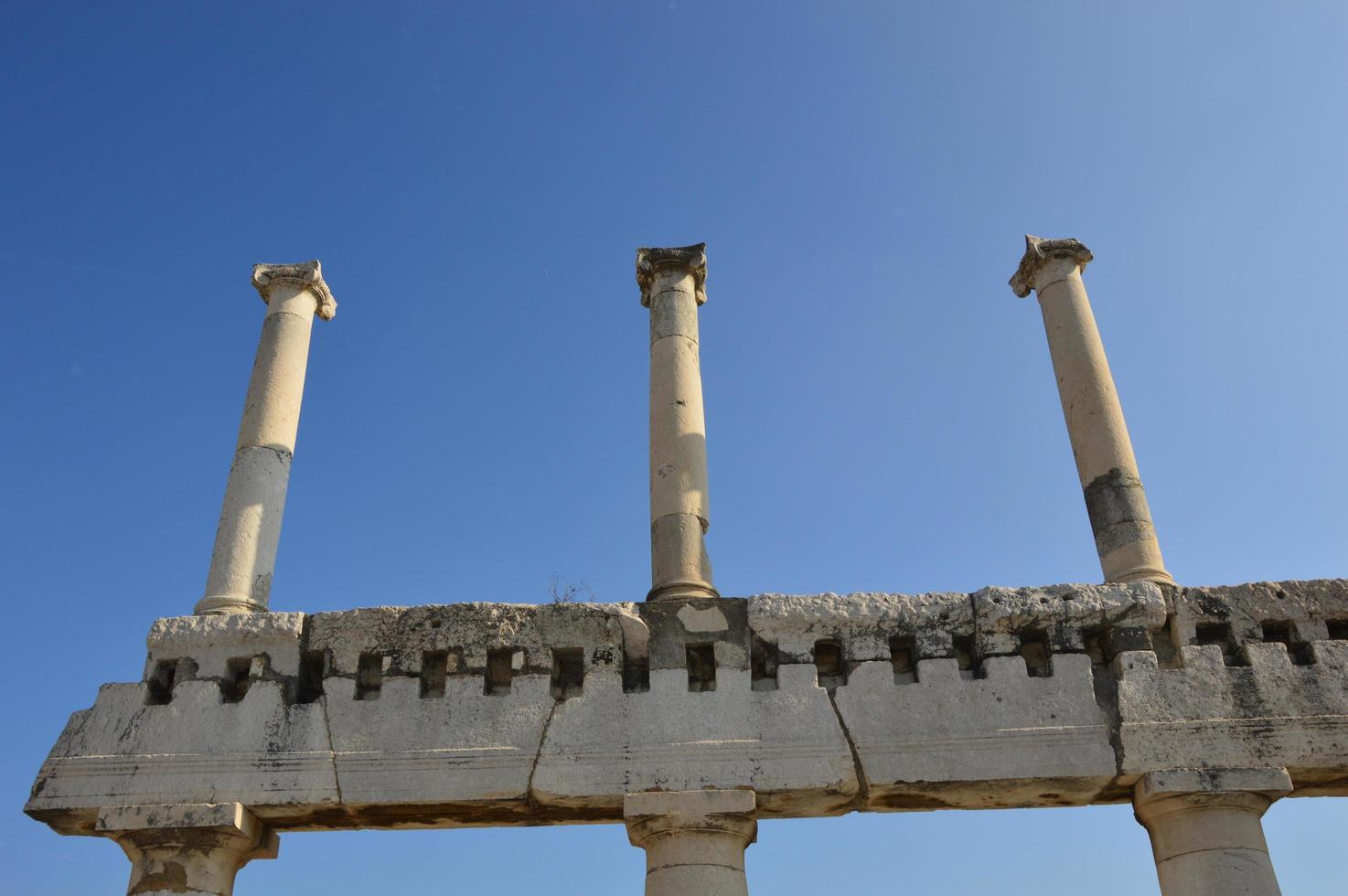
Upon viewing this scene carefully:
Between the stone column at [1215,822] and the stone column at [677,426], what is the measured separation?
3.59 metres

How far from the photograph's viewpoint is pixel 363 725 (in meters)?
8.24

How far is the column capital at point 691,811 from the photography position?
7.78m

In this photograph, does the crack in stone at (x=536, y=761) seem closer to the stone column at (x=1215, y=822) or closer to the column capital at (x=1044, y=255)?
the stone column at (x=1215, y=822)

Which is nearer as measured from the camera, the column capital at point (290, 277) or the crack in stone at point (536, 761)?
the crack in stone at point (536, 761)

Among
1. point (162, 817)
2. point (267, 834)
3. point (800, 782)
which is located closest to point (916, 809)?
point (800, 782)

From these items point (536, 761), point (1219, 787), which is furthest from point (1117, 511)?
point (536, 761)

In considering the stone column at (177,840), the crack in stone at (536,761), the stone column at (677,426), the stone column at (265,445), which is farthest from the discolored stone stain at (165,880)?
the stone column at (677,426)

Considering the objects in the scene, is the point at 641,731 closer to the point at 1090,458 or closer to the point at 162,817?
the point at 162,817

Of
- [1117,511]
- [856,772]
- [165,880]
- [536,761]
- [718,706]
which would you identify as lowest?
[165,880]

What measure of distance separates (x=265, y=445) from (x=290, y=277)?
198 cm

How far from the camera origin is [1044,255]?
11180mm

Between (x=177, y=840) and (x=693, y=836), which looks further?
(x=177, y=840)

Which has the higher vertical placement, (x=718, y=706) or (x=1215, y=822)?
(x=718, y=706)

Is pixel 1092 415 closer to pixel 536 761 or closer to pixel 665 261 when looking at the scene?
→ pixel 665 261
